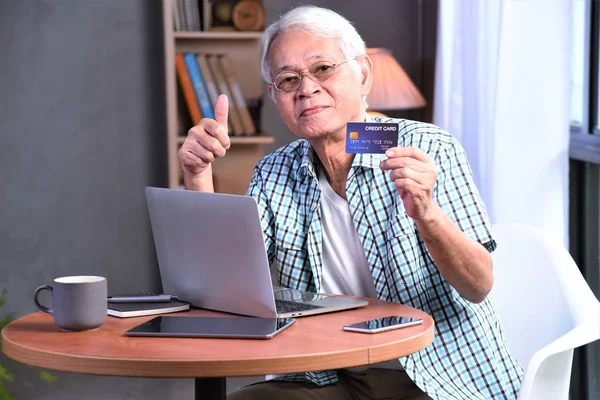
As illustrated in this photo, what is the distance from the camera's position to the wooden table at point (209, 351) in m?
1.19

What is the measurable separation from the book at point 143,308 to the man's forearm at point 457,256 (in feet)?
1.53

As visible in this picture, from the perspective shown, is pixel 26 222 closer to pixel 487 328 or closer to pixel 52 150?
pixel 52 150

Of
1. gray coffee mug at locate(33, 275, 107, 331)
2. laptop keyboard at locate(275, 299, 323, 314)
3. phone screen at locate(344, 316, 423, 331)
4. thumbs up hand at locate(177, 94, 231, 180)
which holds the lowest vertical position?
laptop keyboard at locate(275, 299, 323, 314)

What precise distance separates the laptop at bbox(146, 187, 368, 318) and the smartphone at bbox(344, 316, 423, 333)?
0.43ft

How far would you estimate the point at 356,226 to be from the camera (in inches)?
69.4

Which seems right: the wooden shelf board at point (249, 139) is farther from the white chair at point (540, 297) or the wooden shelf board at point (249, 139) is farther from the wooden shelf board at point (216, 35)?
the white chair at point (540, 297)

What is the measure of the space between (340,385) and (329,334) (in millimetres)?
451

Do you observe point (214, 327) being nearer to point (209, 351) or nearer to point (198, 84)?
point (209, 351)

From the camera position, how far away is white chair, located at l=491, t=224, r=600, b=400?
5.42 ft

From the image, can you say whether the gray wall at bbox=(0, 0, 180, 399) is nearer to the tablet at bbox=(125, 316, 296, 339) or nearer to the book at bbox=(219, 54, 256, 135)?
the book at bbox=(219, 54, 256, 135)

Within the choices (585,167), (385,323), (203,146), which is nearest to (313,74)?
(203,146)

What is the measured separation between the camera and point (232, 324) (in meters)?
1.40

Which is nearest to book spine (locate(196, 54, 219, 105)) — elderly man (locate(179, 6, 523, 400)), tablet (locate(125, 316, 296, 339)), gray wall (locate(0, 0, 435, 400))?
gray wall (locate(0, 0, 435, 400))

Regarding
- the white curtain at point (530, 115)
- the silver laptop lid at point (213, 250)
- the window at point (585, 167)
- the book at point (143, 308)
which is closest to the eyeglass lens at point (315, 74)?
the silver laptop lid at point (213, 250)
